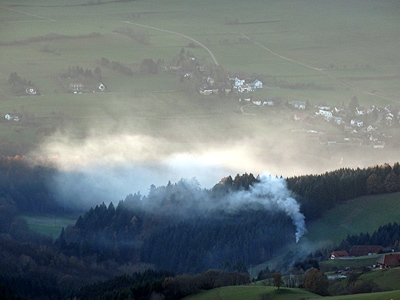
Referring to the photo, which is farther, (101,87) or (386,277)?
(101,87)

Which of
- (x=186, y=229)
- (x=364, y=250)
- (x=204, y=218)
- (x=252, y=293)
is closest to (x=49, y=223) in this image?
(x=186, y=229)

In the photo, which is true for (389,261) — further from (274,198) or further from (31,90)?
(31,90)

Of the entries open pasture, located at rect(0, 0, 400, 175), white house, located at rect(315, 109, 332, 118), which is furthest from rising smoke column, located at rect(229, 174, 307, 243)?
white house, located at rect(315, 109, 332, 118)

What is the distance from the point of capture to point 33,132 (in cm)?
13450

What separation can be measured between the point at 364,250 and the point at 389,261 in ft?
32.8

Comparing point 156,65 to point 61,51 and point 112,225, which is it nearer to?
point 61,51

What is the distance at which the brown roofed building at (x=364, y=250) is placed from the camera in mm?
78375

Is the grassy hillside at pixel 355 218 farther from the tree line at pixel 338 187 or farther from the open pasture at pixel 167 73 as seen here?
the open pasture at pixel 167 73

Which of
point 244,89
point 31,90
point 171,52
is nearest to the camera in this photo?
point 31,90

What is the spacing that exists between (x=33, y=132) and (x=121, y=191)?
2062 cm

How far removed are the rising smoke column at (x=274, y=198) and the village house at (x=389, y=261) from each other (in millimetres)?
19186

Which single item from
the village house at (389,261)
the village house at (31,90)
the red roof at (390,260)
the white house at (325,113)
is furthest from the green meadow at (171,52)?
the red roof at (390,260)

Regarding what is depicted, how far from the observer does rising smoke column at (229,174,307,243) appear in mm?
92062

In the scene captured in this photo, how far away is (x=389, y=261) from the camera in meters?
69.2
